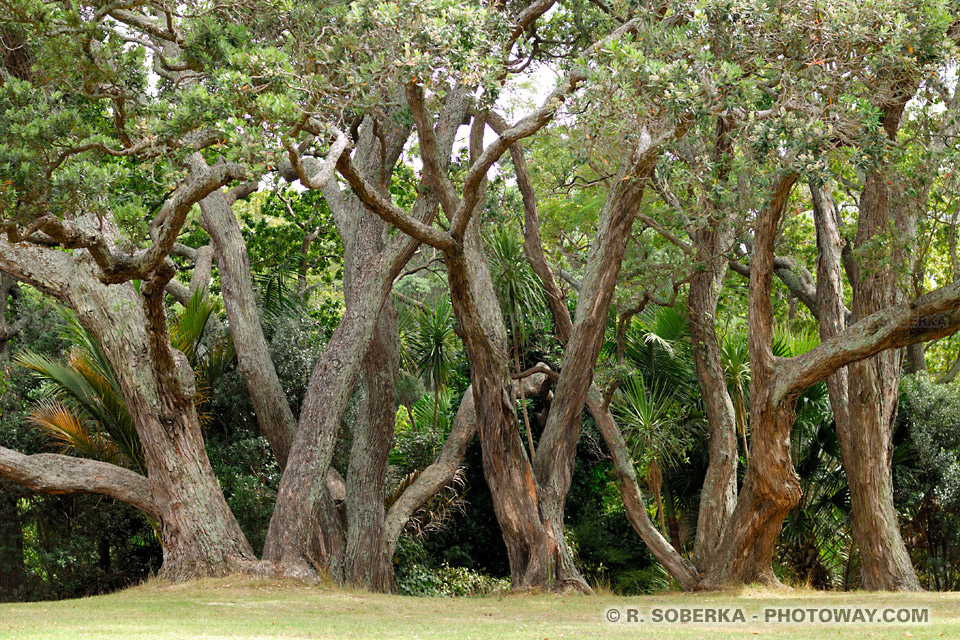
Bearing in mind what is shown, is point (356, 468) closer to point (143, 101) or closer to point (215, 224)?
point (215, 224)

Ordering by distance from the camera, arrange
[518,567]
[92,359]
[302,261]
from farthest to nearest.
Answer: [302,261] < [92,359] < [518,567]

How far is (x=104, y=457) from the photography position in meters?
11.4

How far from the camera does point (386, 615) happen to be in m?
7.34

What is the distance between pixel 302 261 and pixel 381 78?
7538mm

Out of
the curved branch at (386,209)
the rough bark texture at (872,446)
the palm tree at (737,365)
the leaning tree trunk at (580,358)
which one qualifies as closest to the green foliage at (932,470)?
the rough bark texture at (872,446)

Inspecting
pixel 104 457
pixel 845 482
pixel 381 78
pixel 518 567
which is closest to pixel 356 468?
pixel 518 567

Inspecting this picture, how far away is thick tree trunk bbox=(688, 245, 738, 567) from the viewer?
10555mm

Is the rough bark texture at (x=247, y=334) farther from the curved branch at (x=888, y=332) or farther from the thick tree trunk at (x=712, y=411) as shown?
the curved branch at (x=888, y=332)

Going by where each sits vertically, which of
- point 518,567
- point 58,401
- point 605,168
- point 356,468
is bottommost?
point 518,567

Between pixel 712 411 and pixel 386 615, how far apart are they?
513 cm

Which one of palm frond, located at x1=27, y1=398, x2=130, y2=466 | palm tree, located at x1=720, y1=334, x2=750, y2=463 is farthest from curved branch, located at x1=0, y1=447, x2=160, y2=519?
palm tree, located at x1=720, y1=334, x2=750, y2=463

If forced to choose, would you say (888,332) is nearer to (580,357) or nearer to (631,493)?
(580,357)

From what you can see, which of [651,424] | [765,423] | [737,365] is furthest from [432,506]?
[765,423]

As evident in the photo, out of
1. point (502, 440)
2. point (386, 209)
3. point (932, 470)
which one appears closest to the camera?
point (386, 209)
